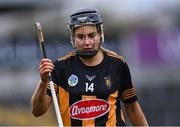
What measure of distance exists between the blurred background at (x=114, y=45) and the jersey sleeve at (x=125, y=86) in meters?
3.65

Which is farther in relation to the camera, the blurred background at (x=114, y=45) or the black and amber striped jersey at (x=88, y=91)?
the blurred background at (x=114, y=45)

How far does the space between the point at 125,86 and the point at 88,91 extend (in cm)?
32

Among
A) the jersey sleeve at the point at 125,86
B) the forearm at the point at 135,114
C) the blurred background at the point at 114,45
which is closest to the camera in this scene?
the jersey sleeve at the point at 125,86

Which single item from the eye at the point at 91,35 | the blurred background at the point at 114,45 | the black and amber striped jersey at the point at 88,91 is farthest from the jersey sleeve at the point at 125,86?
the blurred background at the point at 114,45

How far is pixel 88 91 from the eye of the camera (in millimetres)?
4680

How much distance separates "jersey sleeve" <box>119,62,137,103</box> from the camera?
486cm

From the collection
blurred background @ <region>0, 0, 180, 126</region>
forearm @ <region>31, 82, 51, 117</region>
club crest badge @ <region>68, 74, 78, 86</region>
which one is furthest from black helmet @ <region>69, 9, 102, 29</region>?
blurred background @ <region>0, 0, 180, 126</region>

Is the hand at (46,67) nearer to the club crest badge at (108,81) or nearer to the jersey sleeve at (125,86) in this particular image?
the club crest badge at (108,81)

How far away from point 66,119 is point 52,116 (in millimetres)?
Result: 3970

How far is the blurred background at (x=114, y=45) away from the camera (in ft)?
28.6

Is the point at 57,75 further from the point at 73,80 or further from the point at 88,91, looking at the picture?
the point at 88,91

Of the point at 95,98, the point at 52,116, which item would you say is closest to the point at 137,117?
the point at 95,98

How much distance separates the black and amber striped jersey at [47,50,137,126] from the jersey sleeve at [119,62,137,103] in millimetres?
52

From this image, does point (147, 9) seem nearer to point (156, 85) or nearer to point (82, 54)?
point (156, 85)
